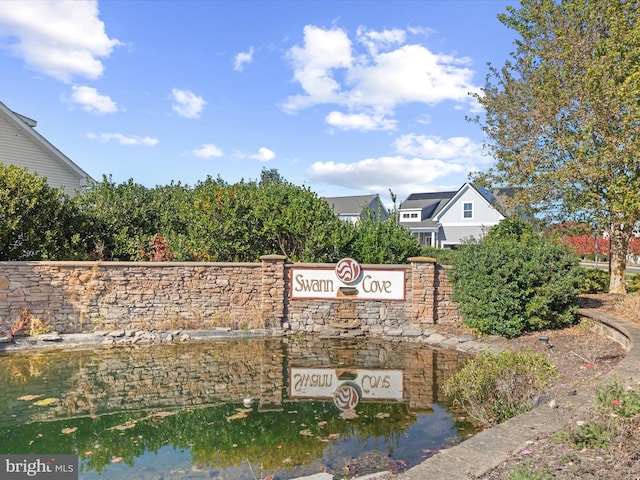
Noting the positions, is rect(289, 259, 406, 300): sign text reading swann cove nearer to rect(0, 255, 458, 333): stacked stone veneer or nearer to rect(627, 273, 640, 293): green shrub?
rect(0, 255, 458, 333): stacked stone veneer

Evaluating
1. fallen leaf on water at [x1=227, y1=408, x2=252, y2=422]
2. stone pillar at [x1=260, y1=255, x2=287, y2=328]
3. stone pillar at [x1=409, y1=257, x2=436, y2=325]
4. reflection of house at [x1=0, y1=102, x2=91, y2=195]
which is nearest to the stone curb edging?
fallen leaf on water at [x1=227, y1=408, x2=252, y2=422]

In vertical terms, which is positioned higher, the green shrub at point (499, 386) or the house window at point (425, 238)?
the house window at point (425, 238)

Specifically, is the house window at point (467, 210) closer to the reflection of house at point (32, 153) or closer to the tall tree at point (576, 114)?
the tall tree at point (576, 114)

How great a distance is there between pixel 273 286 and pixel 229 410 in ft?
20.5

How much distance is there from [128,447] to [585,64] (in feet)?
50.6

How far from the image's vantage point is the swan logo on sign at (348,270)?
43.7ft

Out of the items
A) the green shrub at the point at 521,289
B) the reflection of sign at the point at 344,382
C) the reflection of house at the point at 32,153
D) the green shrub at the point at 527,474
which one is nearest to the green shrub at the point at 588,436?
the green shrub at the point at 527,474

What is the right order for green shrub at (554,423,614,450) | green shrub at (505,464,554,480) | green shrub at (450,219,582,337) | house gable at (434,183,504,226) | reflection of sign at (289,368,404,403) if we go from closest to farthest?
green shrub at (505,464,554,480), green shrub at (554,423,614,450), reflection of sign at (289,368,404,403), green shrub at (450,219,582,337), house gable at (434,183,504,226)

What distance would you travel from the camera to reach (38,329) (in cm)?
1212

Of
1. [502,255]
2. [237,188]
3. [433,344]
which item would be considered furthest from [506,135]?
[237,188]

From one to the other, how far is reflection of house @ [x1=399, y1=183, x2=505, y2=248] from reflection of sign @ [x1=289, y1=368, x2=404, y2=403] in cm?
3140

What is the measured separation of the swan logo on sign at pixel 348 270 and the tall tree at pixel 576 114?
6.72m

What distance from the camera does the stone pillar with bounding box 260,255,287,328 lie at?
1334cm

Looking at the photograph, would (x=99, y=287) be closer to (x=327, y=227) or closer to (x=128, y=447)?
(x=327, y=227)
